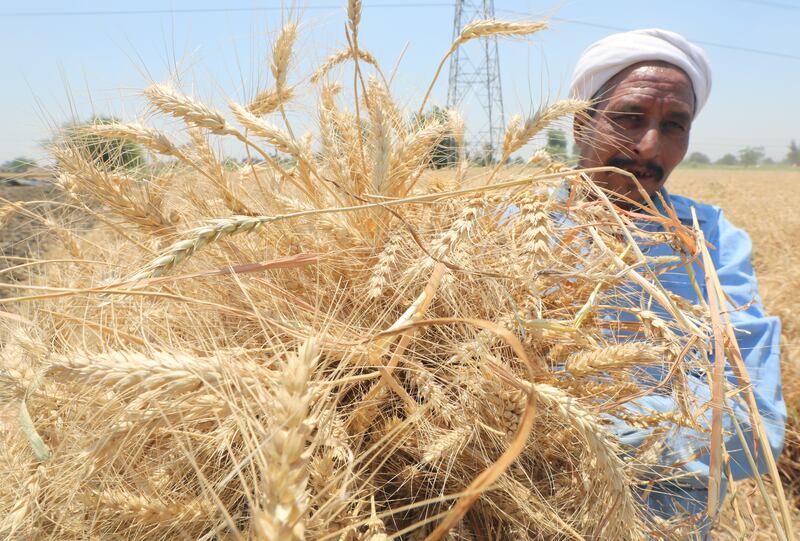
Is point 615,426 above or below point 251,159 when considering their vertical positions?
below

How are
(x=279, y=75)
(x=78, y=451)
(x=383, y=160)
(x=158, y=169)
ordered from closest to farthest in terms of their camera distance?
(x=78, y=451)
(x=383, y=160)
(x=279, y=75)
(x=158, y=169)

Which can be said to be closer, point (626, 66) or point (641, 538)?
point (641, 538)

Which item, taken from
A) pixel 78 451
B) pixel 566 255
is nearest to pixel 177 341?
pixel 78 451

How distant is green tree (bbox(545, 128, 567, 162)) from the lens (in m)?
0.93

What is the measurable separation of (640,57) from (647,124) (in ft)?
0.74

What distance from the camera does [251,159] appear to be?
2.76ft

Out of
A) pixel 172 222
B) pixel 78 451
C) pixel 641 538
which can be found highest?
pixel 172 222

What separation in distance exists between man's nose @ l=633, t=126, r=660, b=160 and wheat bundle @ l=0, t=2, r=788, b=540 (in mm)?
734

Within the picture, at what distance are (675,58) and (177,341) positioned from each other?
5.42ft

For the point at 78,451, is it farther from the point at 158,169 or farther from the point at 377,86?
the point at 377,86

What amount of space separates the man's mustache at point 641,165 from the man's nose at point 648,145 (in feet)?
0.07

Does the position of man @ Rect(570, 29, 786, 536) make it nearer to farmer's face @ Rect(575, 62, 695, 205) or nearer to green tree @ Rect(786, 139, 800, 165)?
farmer's face @ Rect(575, 62, 695, 205)

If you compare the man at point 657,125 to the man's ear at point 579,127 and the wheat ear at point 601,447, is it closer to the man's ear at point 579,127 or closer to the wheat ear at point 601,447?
the man's ear at point 579,127

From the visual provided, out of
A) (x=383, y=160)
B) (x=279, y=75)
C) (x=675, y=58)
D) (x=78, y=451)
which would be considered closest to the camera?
(x=78, y=451)
